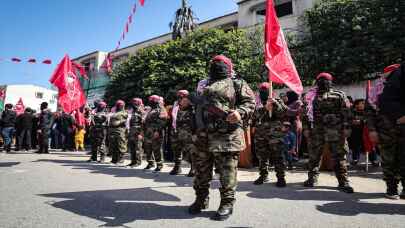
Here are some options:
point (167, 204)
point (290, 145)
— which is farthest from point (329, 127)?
point (290, 145)

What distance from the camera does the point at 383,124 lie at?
474 cm

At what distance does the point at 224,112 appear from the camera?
3.65 meters

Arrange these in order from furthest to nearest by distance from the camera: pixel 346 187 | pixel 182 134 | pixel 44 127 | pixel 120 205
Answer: pixel 44 127
pixel 182 134
pixel 346 187
pixel 120 205

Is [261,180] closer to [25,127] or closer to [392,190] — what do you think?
[392,190]

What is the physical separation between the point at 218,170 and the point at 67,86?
909 centimetres

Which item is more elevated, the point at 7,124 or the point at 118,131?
the point at 7,124

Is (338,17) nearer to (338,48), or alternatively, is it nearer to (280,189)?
(338,48)

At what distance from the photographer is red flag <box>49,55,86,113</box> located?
1105cm

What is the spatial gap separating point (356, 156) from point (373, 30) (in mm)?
10243

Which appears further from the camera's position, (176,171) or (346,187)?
(176,171)

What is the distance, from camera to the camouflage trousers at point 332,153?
17.2 feet

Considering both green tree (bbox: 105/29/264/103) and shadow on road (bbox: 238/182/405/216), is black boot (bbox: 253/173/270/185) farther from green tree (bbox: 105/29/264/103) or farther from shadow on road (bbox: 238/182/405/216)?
green tree (bbox: 105/29/264/103)

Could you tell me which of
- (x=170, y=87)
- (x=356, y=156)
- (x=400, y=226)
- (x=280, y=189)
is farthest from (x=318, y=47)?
(x=400, y=226)

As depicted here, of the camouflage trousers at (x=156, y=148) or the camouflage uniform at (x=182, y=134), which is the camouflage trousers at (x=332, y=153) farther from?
the camouflage trousers at (x=156, y=148)
